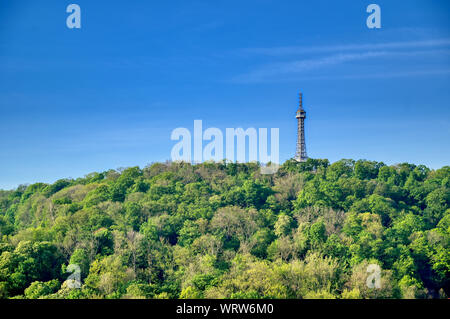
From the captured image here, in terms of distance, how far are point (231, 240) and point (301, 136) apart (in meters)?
45.5

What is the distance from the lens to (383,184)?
47906 mm

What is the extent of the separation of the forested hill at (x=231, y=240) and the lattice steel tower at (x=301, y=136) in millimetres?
20349

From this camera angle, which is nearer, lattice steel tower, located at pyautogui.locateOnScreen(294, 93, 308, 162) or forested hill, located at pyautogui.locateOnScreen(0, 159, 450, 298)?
forested hill, located at pyautogui.locateOnScreen(0, 159, 450, 298)

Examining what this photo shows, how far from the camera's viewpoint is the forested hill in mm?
23188

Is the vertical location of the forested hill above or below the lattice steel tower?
below

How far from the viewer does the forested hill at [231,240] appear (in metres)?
23.2

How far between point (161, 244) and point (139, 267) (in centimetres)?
313

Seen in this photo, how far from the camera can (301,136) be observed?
2945 inches

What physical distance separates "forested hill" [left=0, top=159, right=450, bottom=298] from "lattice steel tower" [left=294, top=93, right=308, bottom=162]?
66.8 ft

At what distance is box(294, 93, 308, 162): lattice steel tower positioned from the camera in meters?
73.2

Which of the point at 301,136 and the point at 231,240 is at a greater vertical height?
the point at 301,136
